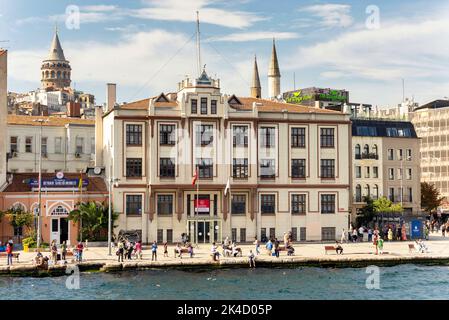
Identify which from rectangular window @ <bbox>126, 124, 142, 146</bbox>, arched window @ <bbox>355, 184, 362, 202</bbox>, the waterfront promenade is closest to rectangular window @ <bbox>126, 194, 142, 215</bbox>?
rectangular window @ <bbox>126, 124, 142, 146</bbox>

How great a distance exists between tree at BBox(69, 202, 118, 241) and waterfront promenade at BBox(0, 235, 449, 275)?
2.30 metres

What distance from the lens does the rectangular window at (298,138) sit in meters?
75.1

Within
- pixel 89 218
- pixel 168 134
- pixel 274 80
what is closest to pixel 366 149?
pixel 168 134

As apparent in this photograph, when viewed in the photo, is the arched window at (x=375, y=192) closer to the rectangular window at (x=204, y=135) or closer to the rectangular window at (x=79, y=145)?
the rectangular window at (x=204, y=135)

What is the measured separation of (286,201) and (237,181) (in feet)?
18.5

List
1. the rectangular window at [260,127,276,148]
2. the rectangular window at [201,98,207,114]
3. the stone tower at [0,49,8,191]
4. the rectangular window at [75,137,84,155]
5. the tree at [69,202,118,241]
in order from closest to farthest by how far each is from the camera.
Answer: the tree at [69,202,118,241]
the stone tower at [0,49,8,191]
the rectangular window at [201,98,207,114]
the rectangular window at [260,127,276,148]
the rectangular window at [75,137,84,155]

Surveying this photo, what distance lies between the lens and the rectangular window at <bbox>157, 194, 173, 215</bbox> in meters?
71.8

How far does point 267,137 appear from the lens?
74.4 m

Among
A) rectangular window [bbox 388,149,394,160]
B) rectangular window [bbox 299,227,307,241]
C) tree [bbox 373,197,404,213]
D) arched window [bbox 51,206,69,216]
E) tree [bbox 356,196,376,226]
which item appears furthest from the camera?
rectangular window [bbox 388,149,394,160]

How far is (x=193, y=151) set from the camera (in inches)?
2844

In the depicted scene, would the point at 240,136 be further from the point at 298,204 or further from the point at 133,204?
the point at 133,204

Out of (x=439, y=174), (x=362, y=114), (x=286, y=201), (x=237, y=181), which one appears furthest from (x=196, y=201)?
(x=439, y=174)

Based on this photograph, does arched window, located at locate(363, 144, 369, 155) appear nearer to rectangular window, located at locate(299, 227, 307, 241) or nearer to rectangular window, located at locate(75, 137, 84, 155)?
rectangular window, located at locate(299, 227, 307, 241)
